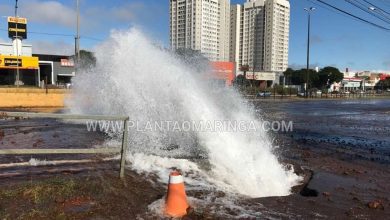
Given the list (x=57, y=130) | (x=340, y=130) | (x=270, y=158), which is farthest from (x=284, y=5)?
(x=270, y=158)

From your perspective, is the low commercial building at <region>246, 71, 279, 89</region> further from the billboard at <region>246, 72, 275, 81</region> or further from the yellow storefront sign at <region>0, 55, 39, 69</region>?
the yellow storefront sign at <region>0, 55, 39, 69</region>

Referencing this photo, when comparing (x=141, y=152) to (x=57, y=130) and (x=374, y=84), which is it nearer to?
(x=57, y=130)

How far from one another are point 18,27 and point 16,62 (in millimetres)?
12038

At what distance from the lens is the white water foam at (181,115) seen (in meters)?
8.17

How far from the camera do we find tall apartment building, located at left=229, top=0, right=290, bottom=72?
42781 mm

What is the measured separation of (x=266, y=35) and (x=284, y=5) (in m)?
18.4

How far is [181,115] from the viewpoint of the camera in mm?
10938

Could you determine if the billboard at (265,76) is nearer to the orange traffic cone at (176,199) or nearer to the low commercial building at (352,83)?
the low commercial building at (352,83)

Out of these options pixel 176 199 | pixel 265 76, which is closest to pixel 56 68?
pixel 265 76

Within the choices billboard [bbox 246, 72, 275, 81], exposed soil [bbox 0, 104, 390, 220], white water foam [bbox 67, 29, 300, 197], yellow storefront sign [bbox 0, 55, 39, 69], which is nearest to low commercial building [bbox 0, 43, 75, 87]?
yellow storefront sign [bbox 0, 55, 39, 69]

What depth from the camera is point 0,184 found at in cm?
657

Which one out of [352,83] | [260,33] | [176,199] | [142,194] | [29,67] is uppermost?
[260,33]

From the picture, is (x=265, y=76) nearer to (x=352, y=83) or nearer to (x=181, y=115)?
(x=352, y=83)

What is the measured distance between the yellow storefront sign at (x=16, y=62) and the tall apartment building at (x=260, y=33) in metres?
35.4
